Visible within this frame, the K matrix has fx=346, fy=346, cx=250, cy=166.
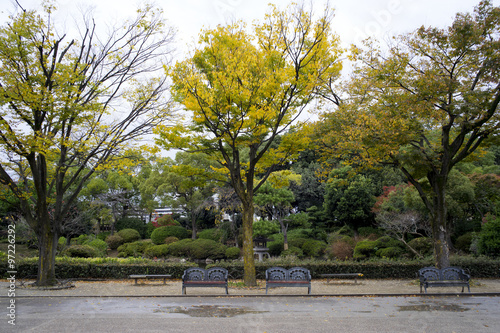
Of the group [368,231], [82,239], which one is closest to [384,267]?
[368,231]

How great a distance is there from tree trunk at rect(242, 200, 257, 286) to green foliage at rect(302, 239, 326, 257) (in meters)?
12.2

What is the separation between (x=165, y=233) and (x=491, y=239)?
65.3 ft

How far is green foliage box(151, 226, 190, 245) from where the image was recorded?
25.3 metres

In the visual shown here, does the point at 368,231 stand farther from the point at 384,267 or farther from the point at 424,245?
the point at 384,267

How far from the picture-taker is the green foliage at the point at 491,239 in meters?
14.9

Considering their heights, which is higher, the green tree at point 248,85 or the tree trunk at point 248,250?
the green tree at point 248,85

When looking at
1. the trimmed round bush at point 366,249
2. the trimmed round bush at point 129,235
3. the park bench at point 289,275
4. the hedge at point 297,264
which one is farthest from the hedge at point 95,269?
the trimmed round bush at point 129,235

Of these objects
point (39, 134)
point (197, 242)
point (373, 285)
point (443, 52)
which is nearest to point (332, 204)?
point (197, 242)

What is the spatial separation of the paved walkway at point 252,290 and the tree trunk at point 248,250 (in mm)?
326

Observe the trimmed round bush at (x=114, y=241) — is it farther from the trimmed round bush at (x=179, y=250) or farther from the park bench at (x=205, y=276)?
the park bench at (x=205, y=276)

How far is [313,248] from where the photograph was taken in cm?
2289

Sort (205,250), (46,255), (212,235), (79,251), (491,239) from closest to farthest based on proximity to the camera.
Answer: (46,255) < (491,239) < (79,251) < (205,250) < (212,235)

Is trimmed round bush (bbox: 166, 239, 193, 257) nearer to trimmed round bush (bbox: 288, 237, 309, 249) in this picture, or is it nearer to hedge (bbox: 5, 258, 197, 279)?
trimmed round bush (bbox: 288, 237, 309, 249)

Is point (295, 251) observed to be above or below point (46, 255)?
below
